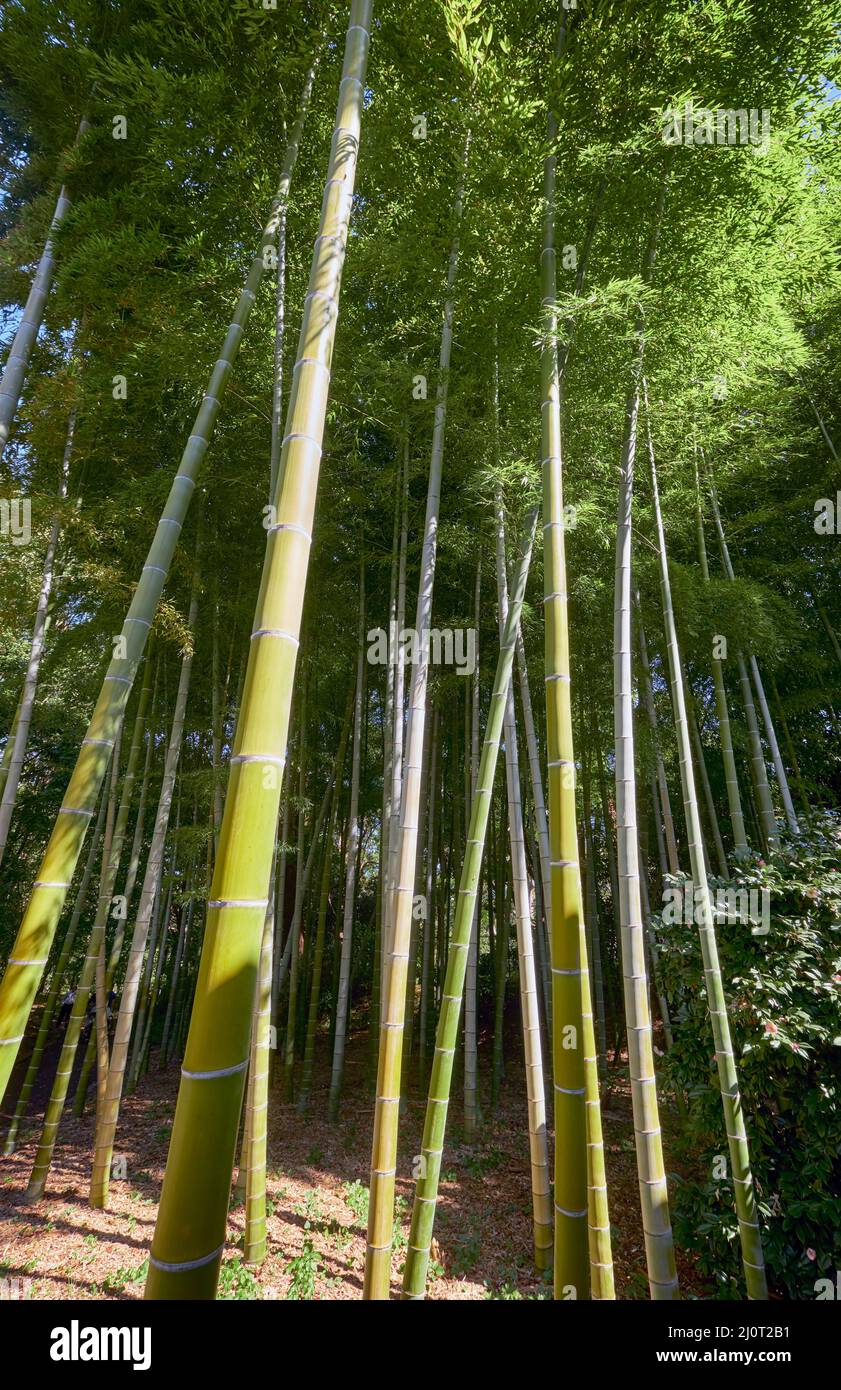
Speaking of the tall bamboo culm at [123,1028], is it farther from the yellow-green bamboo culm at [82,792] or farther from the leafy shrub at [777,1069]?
the leafy shrub at [777,1069]

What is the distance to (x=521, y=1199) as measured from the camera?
4.37 meters

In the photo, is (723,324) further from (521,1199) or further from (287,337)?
(521,1199)

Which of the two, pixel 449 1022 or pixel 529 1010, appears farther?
pixel 529 1010

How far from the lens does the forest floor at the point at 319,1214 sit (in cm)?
329

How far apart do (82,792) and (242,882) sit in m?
1.15

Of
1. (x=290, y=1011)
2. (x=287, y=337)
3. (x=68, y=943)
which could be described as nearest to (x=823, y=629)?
(x=287, y=337)

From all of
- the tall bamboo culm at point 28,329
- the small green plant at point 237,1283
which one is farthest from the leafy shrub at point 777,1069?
the tall bamboo culm at point 28,329

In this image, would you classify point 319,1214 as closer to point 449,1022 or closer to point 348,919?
point 348,919

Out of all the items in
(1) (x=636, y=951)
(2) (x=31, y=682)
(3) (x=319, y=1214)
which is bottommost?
(3) (x=319, y=1214)

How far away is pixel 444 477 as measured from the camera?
5055 millimetres

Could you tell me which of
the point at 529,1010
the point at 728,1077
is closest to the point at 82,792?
the point at 529,1010

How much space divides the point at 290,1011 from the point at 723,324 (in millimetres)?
6584

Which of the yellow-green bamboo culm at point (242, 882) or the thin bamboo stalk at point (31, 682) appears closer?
the yellow-green bamboo culm at point (242, 882)

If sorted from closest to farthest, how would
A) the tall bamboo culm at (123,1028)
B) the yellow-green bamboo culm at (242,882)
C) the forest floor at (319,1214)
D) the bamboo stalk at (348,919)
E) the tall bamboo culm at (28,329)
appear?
the yellow-green bamboo culm at (242,882) → the tall bamboo culm at (28,329) → the forest floor at (319,1214) → the tall bamboo culm at (123,1028) → the bamboo stalk at (348,919)
